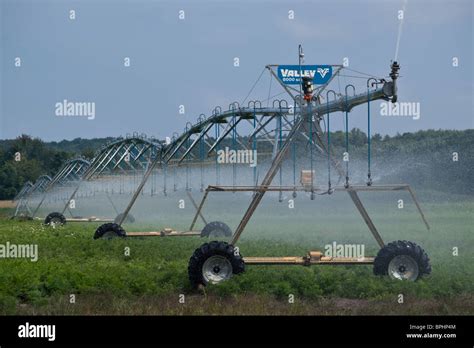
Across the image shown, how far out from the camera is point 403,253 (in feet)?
55.7

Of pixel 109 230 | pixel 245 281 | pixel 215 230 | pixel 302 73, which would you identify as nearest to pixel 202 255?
pixel 245 281

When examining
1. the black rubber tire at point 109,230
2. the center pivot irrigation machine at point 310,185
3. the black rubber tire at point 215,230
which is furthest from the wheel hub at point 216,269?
the black rubber tire at point 109,230

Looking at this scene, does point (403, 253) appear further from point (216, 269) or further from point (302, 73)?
point (302, 73)

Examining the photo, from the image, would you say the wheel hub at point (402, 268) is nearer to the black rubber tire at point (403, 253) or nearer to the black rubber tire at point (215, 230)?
the black rubber tire at point (403, 253)

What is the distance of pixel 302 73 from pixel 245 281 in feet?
19.6

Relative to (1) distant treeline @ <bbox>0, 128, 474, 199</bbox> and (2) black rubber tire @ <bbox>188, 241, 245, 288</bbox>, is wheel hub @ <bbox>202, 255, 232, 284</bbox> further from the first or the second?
(1) distant treeline @ <bbox>0, 128, 474, 199</bbox>

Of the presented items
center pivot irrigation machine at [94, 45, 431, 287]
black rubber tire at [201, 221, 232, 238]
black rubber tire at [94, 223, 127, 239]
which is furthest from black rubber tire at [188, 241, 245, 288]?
black rubber tire at [94, 223, 127, 239]

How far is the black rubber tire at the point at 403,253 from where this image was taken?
55.4 feet

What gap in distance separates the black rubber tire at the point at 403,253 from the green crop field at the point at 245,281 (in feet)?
0.82
